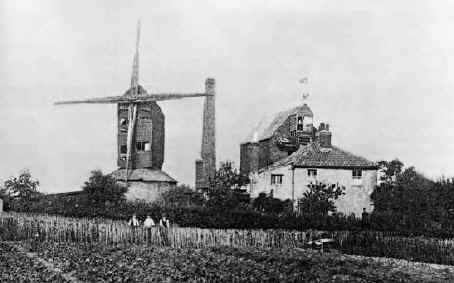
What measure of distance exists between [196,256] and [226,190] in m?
31.6

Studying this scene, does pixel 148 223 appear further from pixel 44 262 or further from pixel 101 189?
pixel 101 189

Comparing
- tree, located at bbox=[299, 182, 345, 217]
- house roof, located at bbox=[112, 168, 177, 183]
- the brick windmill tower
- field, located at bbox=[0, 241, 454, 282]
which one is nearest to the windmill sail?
the brick windmill tower

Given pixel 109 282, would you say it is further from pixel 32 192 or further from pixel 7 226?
pixel 32 192

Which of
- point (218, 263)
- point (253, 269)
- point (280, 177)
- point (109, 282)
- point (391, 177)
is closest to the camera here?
point (109, 282)

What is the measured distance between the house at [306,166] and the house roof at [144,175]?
768 centimetres

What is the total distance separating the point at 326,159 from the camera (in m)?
63.3

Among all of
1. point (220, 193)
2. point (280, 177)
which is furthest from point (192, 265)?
point (280, 177)

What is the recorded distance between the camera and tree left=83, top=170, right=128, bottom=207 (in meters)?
59.0

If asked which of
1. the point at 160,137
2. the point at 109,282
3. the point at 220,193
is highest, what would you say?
the point at 160,137

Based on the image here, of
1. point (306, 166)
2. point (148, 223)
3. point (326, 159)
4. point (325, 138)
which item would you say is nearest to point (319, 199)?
point (306, 166)

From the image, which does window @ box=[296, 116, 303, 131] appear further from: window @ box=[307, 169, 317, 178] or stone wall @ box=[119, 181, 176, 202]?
stone wall @ box=[119, 181, 176, 202]

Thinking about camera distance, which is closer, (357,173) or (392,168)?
(357,173)

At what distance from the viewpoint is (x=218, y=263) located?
25.2 m

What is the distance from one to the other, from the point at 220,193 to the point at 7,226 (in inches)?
803
